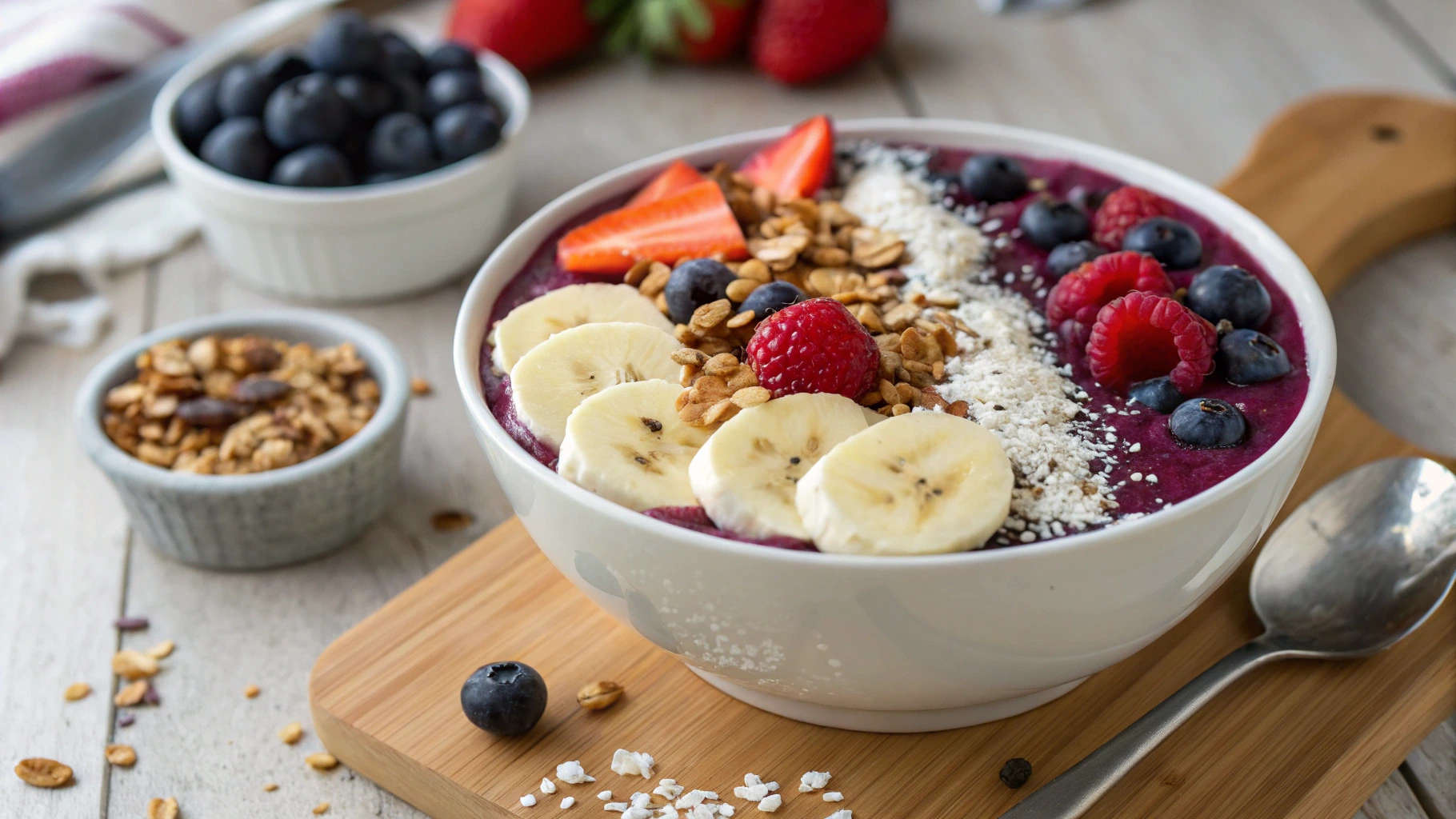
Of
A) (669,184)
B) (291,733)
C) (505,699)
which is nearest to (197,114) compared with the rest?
(669,184)

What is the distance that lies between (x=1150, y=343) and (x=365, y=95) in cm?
146

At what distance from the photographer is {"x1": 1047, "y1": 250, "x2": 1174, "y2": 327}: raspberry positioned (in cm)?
146

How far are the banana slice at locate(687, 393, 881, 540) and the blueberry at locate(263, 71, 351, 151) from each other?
→ 50.0 inches

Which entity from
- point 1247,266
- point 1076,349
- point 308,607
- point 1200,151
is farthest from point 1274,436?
point 1200,151

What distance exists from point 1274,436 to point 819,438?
468 mm

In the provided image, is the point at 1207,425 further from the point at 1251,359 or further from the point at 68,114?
the point at 68,114

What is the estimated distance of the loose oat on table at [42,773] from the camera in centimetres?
142

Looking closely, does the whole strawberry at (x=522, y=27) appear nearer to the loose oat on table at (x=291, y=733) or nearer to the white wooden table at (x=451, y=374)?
the white wooden table at (x=451, y=374)

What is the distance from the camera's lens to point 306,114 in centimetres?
217

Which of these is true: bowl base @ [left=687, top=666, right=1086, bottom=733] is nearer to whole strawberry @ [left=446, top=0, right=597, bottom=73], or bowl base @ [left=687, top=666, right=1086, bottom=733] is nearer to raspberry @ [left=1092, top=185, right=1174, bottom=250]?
raspberry @ [left=1092, top=185, right=1174, bottom=250]

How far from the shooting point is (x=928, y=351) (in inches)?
55.4

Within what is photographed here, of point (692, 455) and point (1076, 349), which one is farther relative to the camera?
point (1076, 349)

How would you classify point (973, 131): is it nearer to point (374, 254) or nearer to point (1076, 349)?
point (1076, 349)

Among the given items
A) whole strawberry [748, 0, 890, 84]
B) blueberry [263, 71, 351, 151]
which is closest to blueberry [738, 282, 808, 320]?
blueberry [263, 71, 351, 151]
